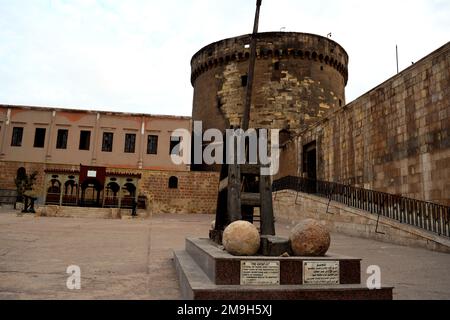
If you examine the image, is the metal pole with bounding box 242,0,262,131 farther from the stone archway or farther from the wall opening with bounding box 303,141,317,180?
the stone archway

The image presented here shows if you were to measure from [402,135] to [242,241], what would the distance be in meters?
10.3

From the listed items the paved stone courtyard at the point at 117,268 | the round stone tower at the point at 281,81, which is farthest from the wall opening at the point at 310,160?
the paved stone courtyard at the point at 117,268

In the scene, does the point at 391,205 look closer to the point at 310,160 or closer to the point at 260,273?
the point at 310,160

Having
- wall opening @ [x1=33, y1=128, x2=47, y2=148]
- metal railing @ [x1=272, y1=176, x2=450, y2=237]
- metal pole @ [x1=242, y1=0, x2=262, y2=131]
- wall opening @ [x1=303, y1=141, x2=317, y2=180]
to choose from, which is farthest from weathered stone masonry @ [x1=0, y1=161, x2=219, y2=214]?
metal pole @ [x1=242, y1=0, x2=262, y2=131]

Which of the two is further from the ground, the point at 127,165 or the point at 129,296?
the point at 127,165

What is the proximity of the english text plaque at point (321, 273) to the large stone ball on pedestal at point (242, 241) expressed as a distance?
0.48m

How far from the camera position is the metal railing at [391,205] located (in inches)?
330

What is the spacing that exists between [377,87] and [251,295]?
12.3 metres

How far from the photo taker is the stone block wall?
9.98 meters

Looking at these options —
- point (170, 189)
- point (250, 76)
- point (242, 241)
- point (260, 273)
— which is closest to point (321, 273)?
point (260, 273)

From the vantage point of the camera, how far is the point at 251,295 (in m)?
2.74

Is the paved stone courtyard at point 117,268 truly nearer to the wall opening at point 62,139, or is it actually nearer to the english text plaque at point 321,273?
the english text plaque at point 321,273

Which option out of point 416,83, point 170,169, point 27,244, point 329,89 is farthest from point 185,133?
point 27,244

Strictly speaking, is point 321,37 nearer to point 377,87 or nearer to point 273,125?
point 273,125
